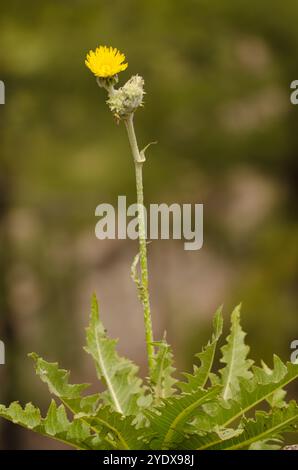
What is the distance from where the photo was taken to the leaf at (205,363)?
48.5 inches

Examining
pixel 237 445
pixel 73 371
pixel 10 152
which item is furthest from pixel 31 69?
pixel 237 445

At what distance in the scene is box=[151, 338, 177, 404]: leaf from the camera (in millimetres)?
1271

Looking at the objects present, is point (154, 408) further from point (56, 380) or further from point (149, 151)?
point (149, 151)

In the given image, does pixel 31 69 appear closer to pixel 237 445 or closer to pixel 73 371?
pixel 73 371

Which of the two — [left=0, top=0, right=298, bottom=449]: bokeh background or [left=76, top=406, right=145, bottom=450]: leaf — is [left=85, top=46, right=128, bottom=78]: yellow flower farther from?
[left=0, top=0, right=298, bottom=449]: bokeh background

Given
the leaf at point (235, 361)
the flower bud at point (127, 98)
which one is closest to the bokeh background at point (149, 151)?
the leaf at point (235, 361)

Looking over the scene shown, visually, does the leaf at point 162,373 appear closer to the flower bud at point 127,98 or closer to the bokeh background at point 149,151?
the flower bud at point 127,98

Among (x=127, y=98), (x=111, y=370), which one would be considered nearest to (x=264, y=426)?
(x=111, y=370)

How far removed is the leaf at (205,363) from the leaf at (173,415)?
0.14 feet

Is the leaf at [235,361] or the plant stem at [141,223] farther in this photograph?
the leaf at [235,361]

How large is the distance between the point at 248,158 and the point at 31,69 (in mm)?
1296

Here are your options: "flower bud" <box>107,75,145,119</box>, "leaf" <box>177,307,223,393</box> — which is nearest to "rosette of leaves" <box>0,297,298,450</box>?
"leaf" <box>177,307,223,393</box>

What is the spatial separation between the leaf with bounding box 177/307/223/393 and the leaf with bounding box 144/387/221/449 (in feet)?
0.14

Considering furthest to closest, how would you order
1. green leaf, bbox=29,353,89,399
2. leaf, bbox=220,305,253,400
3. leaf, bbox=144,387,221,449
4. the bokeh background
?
1. the bokeh background
2. leaf, bbox=220,305,253,400
3. green leaf, bbox=29,353,89,399
4. leaf, bbox=144,387,221,449
